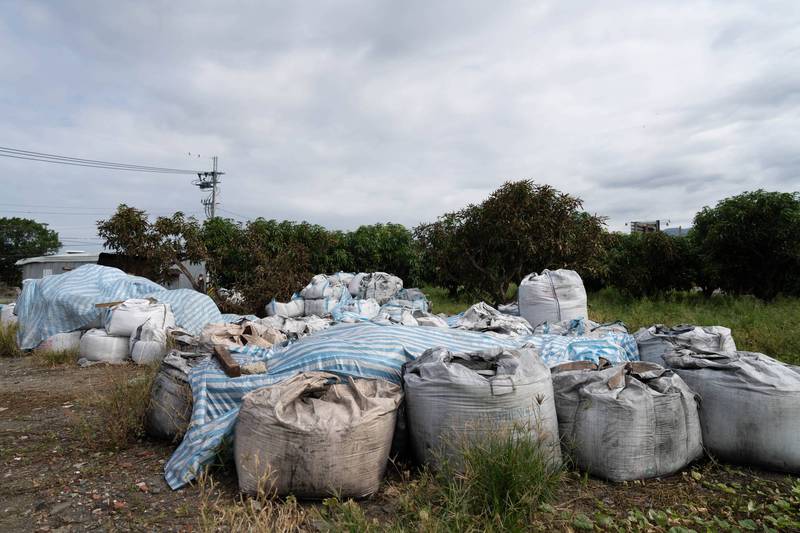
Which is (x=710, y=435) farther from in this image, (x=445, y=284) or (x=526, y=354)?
(x=445, y=284)

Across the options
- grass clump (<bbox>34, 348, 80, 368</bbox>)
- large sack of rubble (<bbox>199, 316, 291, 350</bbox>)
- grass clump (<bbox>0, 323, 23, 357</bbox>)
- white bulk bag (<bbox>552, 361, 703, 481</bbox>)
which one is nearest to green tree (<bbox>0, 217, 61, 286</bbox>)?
grass clump (<bbox>0, 323, 23, 357</bbox>)

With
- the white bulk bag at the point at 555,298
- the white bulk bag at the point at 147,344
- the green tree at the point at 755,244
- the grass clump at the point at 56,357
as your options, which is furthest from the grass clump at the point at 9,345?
the green tree at the point at 755,244

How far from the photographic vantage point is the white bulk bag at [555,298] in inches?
214

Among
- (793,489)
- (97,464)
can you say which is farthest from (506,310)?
(97,464)

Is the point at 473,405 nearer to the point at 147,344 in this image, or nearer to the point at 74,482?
the point at 74,482

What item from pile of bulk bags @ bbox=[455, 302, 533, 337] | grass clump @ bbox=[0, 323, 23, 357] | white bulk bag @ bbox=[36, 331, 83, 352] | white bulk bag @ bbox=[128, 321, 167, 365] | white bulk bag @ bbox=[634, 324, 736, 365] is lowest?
grass clump @ bbox=[0, 323, 23, 357]

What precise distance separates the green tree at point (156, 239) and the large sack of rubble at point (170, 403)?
674cm

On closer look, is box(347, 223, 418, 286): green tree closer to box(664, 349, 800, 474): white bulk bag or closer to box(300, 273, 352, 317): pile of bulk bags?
box(300, 273, 352, 317): pile of bulk bags

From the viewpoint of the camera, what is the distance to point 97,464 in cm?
243

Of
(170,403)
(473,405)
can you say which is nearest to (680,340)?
(473,405)

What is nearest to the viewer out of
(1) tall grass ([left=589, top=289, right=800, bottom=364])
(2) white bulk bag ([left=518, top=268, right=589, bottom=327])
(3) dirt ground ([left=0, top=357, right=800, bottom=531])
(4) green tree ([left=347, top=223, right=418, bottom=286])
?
(3) dirt ground ([left=0, top=357, right=800, bottom=531])

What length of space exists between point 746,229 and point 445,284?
196 inches

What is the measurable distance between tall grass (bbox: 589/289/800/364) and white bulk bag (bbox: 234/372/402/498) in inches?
153

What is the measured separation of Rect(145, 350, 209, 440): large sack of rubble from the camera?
8.70ft
